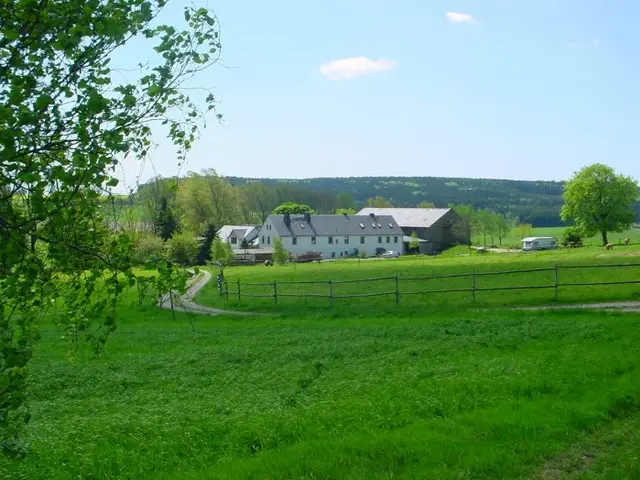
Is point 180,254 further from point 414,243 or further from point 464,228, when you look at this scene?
point 464,228

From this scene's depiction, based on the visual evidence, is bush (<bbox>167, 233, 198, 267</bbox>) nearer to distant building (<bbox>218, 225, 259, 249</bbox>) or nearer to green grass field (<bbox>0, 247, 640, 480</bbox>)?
green grass field (<bbox>0, 247, 640, 480</bbox>)

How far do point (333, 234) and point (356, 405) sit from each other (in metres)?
97.8

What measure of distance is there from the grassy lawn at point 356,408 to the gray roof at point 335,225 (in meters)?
85.7

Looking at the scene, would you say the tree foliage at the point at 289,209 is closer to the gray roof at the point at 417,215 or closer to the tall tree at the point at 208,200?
the tall tree at the point at 208,200

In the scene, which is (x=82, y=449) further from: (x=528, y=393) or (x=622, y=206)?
(x=622, y=206)

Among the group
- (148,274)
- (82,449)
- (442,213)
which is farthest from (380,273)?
(442,213)

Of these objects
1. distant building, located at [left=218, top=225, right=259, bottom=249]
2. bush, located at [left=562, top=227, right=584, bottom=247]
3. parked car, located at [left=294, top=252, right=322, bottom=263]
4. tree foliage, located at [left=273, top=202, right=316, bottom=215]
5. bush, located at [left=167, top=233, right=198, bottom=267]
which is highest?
tree foliage, located at [left=273, top=202, right=316, bottom=215]

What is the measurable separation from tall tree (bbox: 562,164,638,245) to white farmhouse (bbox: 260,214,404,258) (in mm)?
33802

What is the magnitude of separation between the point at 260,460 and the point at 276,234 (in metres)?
93.9

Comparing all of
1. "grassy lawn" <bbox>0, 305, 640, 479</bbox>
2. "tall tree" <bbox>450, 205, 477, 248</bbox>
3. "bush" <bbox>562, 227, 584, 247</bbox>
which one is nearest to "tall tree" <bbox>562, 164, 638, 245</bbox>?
"bush" <bbox>562, 227, 584, 247</bbox>

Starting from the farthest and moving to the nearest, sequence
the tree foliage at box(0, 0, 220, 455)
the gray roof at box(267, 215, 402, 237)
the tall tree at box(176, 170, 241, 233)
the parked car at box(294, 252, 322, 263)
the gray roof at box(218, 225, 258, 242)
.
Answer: the gray roof at box(218, 225, 258, 242), the gray roof at box(267, 215, 402, 237), the parked car at box(294, 252, 322, 263), the tall tree at box(176, 170, 241, 233), the tree foliage at box(0, 0, 220, 455)

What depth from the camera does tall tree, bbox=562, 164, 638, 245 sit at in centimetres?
8294

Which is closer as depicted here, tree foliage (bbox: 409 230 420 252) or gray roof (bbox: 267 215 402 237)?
gray roof (bbox: 267 215 402 237)

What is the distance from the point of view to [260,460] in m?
7.06
